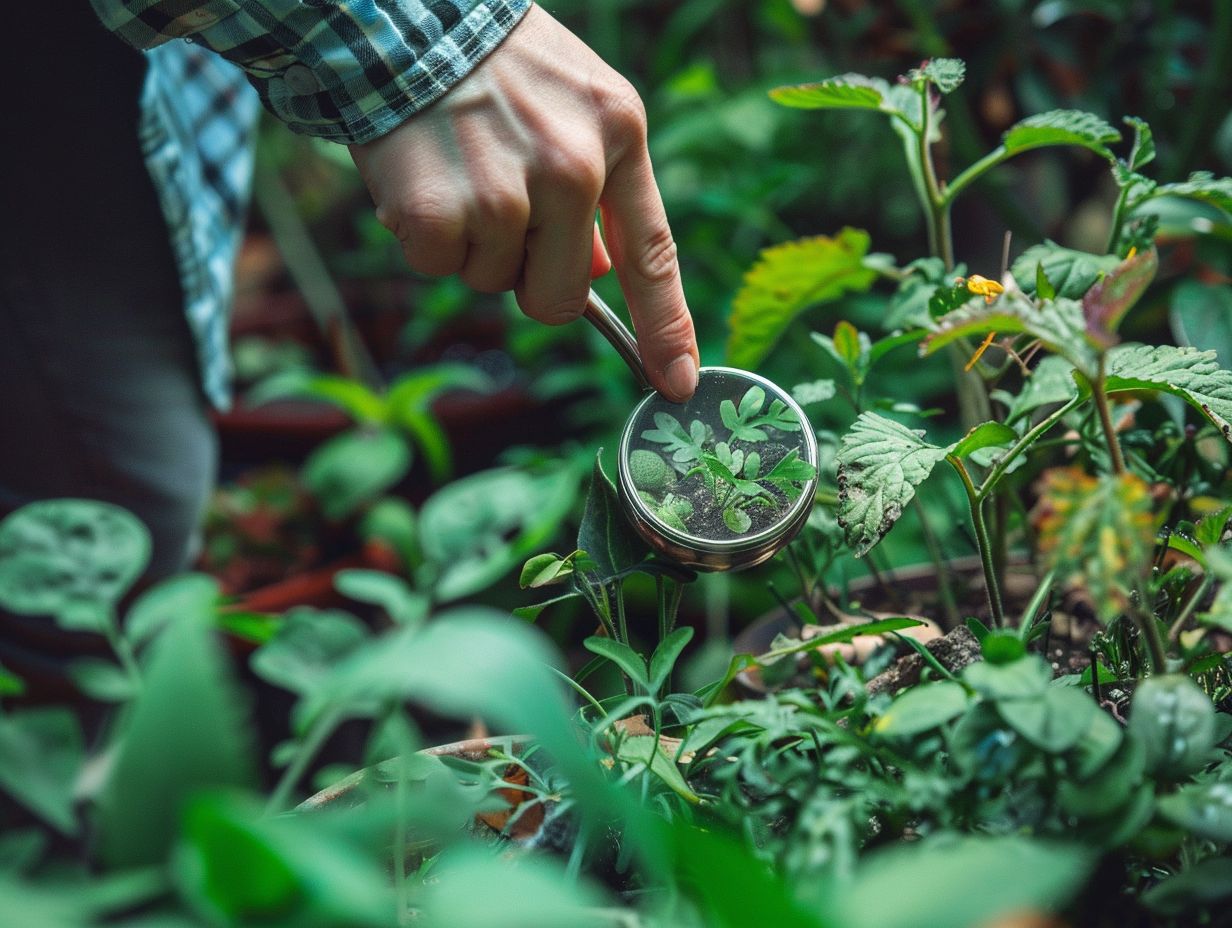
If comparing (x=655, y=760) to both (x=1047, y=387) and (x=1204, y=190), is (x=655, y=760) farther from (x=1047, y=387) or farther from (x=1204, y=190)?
(x=1204, y=190)

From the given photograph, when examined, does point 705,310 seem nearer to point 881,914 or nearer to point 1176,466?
point 1176,466

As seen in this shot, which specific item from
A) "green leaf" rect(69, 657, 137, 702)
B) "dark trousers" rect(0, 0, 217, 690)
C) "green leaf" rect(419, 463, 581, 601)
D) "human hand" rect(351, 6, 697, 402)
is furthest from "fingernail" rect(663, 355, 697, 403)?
"dark trousers" rect(0, 0, 217, 690)

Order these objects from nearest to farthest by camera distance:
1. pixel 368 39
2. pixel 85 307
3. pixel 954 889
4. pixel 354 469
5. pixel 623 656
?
pixel 954 889 < pixel 623 656 < pixel 368 39 < pixel 85 307 < pixel 354 469

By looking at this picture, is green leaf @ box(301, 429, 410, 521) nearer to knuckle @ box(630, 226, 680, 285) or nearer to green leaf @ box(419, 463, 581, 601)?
knuckle @ box(630, 226, 680, 285)

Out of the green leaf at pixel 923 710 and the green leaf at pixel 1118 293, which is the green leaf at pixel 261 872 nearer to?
the green leaf at pixel 923 710

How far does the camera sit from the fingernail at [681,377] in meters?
0.59

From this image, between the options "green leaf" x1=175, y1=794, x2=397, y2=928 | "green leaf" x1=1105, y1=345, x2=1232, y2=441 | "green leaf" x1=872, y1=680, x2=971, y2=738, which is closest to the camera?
"green leaf" x1=175, y1=794, x2=397, y2=928

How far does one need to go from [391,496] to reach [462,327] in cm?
35

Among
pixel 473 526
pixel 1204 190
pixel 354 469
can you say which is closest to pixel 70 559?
pixel 473 526

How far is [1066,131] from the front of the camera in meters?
0.55

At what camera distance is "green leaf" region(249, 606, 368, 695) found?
32cm

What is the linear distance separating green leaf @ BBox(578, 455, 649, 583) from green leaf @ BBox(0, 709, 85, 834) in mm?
251

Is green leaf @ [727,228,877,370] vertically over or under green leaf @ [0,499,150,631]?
under

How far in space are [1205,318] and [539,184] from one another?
0.50 metres
